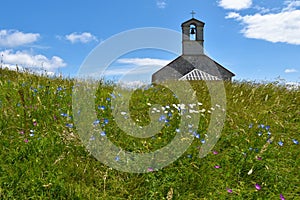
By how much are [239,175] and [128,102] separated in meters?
2.37

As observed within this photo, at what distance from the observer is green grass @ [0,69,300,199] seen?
10.0ft

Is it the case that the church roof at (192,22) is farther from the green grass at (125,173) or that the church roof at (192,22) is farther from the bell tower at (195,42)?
the green grass at (125,173)

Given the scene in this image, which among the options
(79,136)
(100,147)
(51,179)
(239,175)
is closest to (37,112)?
(79,136)

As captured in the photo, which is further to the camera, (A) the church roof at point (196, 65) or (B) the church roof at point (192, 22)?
(A) the church roof at point (196, 65)

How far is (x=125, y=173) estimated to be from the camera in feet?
10.8

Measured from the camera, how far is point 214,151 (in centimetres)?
376

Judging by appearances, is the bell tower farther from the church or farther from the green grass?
the green grass

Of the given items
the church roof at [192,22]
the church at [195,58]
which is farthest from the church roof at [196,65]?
the church roof at [192,22]

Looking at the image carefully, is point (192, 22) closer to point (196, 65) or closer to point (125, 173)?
point (196, 65)

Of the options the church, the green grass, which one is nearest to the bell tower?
the church

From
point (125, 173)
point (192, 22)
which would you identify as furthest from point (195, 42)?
point (125, 173)

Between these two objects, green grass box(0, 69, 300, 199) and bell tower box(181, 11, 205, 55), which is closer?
green grass box(0, 69, 300, 199)

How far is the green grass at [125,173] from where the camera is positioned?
10.0ft

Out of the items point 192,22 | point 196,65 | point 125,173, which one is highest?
point 192,22
